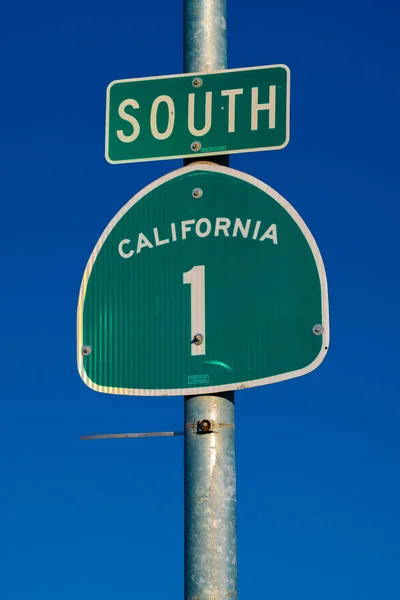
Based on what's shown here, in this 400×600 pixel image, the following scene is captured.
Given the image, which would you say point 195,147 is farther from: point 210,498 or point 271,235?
point 210,498

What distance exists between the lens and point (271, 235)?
3.50m

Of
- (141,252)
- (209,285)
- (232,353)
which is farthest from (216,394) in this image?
(141,252)

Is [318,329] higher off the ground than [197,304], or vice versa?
[197,304]

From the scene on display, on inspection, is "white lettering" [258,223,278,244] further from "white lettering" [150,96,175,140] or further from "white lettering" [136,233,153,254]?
"white lettering" [150,96,175,140]

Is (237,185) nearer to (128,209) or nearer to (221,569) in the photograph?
(128,209)

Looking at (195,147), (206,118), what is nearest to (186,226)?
(195,147)

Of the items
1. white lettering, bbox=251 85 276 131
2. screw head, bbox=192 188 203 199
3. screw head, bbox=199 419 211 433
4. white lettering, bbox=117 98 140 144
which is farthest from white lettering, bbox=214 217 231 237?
screw head, bbox=199 419 211 433

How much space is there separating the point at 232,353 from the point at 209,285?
252 millimetres

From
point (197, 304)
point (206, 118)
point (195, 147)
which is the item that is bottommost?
point (197, 304)

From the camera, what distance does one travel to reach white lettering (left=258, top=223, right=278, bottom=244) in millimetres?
3492

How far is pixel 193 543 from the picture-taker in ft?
10.4

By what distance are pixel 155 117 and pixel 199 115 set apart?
161 millimetres

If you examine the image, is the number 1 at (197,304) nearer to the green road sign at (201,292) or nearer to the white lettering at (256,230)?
the green road sign at (201,292)

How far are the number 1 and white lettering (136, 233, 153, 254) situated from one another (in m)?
0.20
